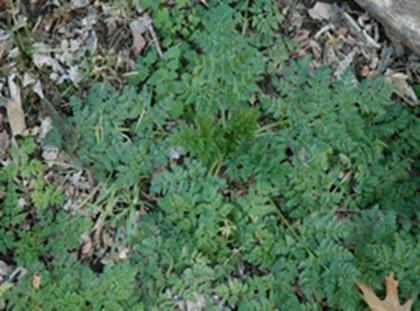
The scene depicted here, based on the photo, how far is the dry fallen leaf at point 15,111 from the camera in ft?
11.1

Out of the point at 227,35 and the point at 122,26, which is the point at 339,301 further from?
the point at 122,26

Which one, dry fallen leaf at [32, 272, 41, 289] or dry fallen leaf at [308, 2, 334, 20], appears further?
dry fallen leaf at [308, 2, 334, 20]

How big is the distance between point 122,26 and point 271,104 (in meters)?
0.87

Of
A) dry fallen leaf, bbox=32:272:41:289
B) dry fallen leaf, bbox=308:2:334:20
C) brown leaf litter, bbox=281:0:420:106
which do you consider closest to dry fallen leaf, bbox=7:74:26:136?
dry fallen leaf, bbox=32:272:41:289

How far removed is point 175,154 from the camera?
11.0ft

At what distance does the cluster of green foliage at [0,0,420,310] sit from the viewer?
10.1ft

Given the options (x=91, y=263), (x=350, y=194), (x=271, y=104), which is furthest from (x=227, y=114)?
(x=91, y=263)

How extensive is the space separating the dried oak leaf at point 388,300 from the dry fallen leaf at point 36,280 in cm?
144

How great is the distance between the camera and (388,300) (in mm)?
2992

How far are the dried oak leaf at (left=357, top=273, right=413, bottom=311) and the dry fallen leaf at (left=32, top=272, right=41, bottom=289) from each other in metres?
1.44

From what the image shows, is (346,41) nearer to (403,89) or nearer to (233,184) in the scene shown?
(403,89)

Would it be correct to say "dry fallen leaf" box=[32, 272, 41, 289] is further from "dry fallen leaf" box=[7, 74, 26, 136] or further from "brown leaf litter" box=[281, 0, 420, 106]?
"brown leaf litter" box=[281, 0, 420, 106]

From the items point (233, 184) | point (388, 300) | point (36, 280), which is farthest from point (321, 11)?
point (36, 280)

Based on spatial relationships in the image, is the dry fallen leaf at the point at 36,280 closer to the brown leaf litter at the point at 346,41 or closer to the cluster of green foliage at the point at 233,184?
the cluster of green foliage at the point at 233,184
